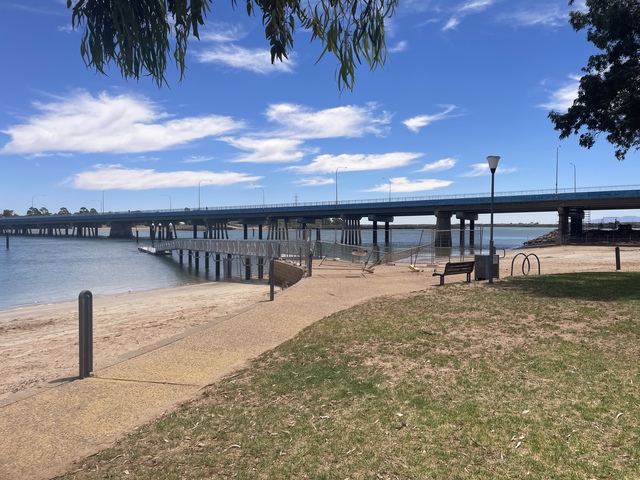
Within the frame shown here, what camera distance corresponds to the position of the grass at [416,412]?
3.52 meters

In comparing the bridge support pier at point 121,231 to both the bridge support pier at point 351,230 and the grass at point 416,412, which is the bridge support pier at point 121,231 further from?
the grass at point 416,412

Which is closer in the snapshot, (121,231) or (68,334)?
(68,334)

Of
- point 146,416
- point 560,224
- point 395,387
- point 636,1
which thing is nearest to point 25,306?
point 146,416

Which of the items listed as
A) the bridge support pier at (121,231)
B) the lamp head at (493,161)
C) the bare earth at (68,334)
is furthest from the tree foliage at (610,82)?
the bridge support pier at (121,231)

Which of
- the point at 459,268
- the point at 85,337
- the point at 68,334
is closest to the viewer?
the point at 85,337

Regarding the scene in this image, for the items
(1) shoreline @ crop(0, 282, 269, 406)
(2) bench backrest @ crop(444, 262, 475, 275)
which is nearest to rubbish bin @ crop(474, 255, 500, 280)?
(2) bench backrest @ crop(444, 262, 475, 275)

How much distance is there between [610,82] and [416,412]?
15.3 m

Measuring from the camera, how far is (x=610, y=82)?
15.0 m

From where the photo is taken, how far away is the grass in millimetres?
3520

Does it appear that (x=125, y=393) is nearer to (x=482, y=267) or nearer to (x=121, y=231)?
(x=482, y=267)

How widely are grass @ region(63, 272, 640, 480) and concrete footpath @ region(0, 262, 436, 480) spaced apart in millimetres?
356

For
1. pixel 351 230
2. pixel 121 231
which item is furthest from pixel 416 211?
pixel 121 231

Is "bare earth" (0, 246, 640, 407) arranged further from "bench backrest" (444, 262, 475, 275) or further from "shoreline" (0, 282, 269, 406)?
"bench backrest" (444, 262, 475, 275)

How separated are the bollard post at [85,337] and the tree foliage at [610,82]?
53.4ft
